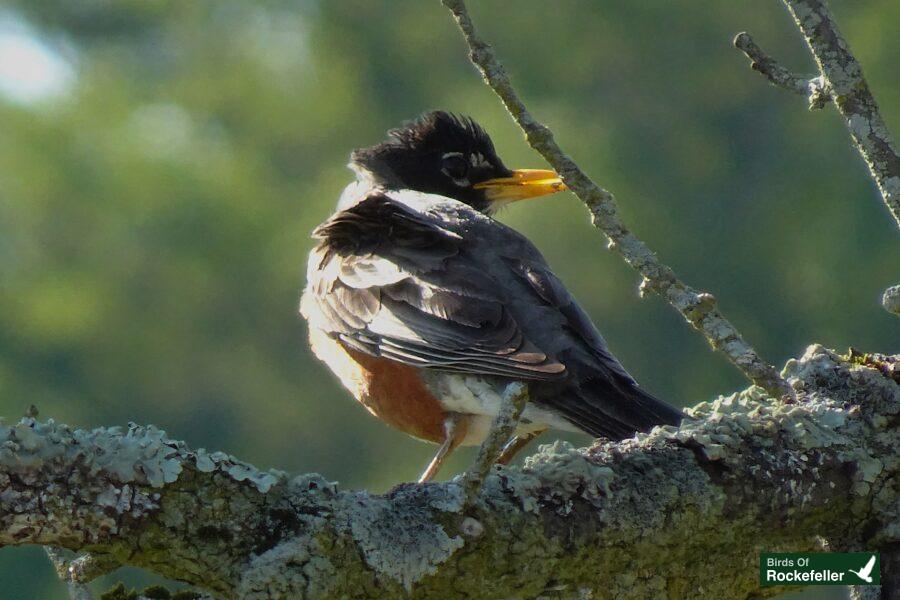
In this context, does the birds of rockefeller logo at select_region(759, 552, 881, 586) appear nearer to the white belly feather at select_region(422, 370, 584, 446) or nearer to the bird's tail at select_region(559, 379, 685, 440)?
the bird's tail at select_region(559, 379, 685, 440)

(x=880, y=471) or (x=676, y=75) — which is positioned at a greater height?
(x=676, y=75)

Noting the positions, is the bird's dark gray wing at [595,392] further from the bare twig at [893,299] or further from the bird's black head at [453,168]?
the bird's black head at [453,168]

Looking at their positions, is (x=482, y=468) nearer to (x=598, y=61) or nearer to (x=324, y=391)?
(x=324, y=391)

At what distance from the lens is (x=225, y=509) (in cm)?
180

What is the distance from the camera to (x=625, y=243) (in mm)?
2562

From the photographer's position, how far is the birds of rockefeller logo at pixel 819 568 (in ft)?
7.29

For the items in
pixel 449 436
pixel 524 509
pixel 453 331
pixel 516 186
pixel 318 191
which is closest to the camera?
pixel 524 509

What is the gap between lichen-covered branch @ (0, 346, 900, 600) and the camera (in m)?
1.74

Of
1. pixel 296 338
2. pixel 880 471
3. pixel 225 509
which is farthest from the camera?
pixel 296 338

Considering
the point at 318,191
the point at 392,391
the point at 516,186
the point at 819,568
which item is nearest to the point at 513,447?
the point at 392,391

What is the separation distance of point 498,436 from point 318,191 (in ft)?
45.2

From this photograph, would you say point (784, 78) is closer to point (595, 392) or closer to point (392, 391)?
point (595, 392)

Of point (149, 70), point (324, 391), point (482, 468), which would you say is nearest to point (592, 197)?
point (482, 468)

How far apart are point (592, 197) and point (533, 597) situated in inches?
33.4
